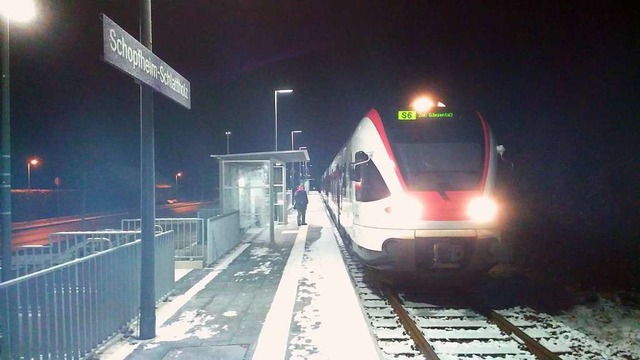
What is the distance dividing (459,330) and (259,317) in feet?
8.79

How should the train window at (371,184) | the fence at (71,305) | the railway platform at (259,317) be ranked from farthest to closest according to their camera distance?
the train window at (371,184) < the railway platform at (259,317) < the fence at (71,305)

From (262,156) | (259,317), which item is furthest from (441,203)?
(262,156)

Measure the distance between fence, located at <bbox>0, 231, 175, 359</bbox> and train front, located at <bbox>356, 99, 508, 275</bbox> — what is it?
386 cm

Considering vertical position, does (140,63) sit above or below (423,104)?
below

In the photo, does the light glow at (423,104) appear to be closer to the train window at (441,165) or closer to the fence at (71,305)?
the train window at (441,165)

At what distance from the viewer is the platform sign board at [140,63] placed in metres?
4.07

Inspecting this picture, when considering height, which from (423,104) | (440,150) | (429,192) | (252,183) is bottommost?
(429,192)

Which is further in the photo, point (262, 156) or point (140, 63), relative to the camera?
point (262, 156)

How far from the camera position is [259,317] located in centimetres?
624

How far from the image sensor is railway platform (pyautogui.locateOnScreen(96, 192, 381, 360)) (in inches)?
196

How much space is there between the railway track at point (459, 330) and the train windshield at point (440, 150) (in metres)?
1.88

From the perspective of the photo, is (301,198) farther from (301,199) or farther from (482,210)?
(482,210)

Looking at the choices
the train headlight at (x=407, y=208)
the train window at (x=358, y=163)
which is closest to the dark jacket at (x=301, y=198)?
the train window at (x=358, y=163)

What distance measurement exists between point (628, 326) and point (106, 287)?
657 cm
